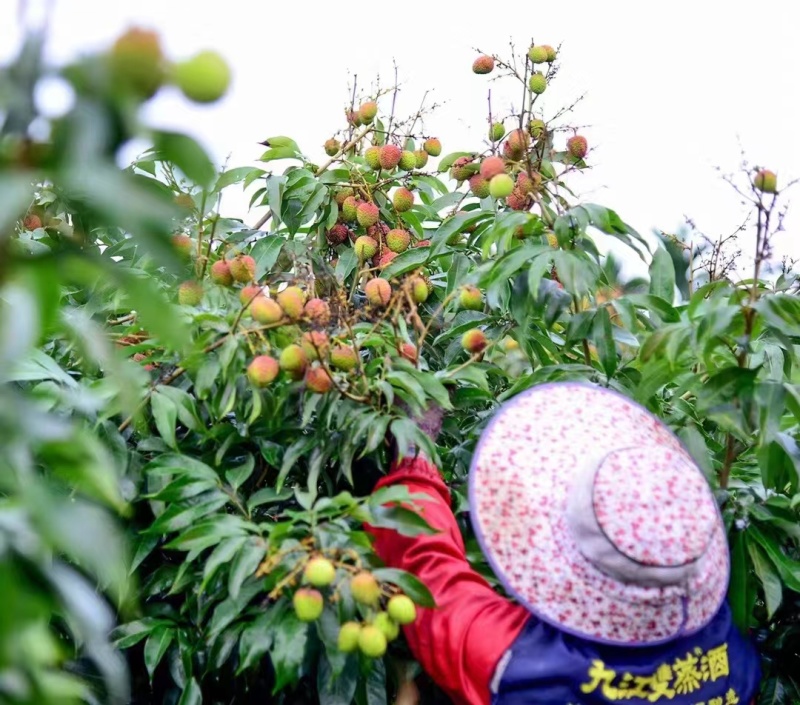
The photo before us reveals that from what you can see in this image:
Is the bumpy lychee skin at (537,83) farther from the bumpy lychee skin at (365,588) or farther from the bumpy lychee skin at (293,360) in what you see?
the bumpy lychee skin at (365,588)

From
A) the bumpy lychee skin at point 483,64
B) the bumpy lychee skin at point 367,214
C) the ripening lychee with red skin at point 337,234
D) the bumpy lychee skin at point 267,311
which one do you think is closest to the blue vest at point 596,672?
the bumpy lychee skin at point 267,311

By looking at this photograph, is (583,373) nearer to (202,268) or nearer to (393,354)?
(393,354)

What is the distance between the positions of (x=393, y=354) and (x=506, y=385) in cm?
41

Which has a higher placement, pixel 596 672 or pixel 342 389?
pixel 342 389

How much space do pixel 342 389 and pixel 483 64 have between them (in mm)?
781

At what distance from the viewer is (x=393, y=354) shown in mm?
1622

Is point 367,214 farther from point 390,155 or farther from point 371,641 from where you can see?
point 371,641

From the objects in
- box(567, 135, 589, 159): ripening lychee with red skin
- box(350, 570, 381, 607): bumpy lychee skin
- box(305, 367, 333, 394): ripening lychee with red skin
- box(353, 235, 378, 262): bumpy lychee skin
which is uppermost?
box(567, 135, 589, 159): ripening lychee with red skin

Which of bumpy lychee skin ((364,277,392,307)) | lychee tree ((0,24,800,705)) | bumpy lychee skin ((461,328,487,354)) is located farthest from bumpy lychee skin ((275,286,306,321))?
bumpy lychee skin ((461,328,487,354))

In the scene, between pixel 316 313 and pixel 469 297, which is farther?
pixel 469 297

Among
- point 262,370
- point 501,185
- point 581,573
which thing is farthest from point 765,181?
point 262,370

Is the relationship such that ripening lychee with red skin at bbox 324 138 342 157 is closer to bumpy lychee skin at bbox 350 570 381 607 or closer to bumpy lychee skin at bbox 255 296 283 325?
bumpy lychee skin at bbox 255 296 283 325

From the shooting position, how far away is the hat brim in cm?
129

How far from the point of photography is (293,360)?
146cm
